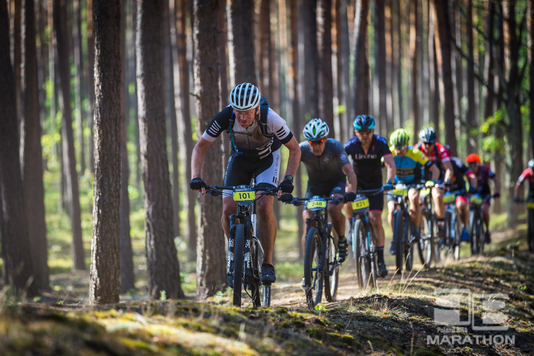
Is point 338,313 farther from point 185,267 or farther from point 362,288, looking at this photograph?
point 185,267

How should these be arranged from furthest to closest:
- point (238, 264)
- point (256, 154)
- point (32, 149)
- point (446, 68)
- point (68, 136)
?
point (446, 68) → point (68, 136) → point (32, 149) → point (256, 154) → point (238, 264)

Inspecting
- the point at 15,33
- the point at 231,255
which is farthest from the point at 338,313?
the point at 15,33

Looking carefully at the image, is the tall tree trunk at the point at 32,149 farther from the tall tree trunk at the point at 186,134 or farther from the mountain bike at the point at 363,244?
the mountain bike at the point at 363,244

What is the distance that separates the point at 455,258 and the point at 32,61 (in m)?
12.0

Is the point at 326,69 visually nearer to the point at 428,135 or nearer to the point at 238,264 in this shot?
the point at 428,135

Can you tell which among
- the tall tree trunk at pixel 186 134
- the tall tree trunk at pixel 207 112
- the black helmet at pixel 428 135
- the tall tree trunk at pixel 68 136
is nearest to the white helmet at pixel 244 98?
the tall tree trunk at pixel 207 112

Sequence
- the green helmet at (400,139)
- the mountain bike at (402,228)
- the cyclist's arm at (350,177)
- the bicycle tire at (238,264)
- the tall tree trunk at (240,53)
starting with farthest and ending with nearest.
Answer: the tall tree trunk at (240,53), the green helmet at (400,139), the mountain bike at (402,228), the cyclist's arm at (350,177), the bicycle tire at (238,264)

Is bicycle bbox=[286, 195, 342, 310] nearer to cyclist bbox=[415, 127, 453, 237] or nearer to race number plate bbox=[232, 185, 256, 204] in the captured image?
race number plate bbox=[232, 185, 256, 204]

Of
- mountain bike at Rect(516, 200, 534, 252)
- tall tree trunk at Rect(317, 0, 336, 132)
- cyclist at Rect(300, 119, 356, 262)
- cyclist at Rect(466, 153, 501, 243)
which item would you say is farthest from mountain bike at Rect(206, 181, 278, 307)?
mountain bike at Rect(516, 200, 534, 252)

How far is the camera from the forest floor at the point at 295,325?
3.04 meters

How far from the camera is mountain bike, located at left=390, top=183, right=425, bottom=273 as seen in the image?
860 centimetres

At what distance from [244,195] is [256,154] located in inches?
31.7

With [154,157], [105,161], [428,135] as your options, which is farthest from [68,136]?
[428,135]

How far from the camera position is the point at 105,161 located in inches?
262
